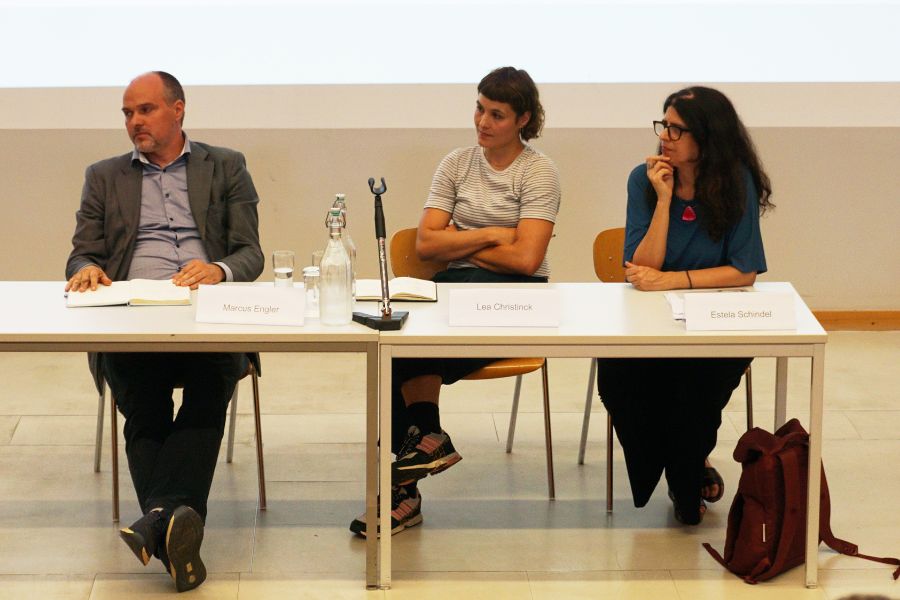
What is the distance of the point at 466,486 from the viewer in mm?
3420

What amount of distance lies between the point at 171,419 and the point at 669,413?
1.25m

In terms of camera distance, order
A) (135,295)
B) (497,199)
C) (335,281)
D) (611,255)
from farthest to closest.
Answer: (611,255) → (497,199) → (135,295) → (335,281)

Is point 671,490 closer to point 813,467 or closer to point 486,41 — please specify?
point 813,467

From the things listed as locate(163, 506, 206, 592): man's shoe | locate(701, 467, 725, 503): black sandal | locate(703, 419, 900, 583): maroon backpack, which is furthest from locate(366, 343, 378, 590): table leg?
locate(701, 467, 725, 503): black sandal

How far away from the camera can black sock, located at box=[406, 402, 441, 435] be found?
3072 mm

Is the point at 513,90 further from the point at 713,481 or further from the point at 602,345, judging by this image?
the point at 713,481

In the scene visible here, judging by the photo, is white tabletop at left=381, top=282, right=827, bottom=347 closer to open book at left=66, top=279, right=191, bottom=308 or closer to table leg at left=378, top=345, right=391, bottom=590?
table leg at left=378, top=345, right=391, bottom=590

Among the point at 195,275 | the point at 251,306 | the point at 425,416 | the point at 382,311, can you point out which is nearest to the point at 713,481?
the point at 425,416

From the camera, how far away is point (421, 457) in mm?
3006

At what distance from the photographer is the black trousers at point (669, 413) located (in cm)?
307

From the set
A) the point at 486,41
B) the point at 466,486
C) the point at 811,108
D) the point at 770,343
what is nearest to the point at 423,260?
the point at 466,486

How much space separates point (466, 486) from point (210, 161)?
3.79ft

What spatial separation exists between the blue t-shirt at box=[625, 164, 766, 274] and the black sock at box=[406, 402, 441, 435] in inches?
26.8

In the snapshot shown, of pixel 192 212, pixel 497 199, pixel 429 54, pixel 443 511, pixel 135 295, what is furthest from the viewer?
pixel 429 54
